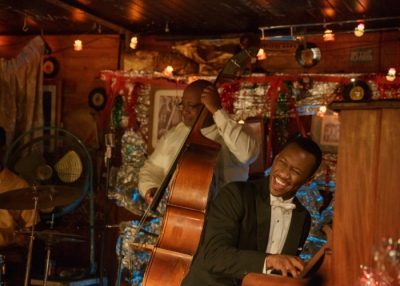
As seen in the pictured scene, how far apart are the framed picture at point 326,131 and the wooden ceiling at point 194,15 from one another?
0.80 metres

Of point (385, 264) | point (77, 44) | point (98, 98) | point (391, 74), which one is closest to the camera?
point (385, 264)

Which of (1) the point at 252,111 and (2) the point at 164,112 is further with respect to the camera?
(2) the point at 164,112

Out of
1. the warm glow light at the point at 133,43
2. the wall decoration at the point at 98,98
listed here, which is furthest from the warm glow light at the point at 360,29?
the wall decoration at the point at 98,98

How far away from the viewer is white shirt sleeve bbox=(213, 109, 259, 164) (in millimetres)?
3721

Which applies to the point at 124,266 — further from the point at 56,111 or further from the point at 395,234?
the point at 395,234

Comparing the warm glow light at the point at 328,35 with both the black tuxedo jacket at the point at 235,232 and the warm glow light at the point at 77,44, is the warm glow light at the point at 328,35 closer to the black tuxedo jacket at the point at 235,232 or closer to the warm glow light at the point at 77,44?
the warm glow light at the point at 77,44

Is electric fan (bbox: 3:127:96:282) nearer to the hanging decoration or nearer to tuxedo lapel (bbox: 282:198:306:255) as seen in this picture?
tuxedo lapel (bbox: 282:198:306:255)

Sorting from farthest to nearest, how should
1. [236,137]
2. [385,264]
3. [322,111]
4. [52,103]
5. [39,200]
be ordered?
1. [52,103]
2. [322,111]
3. [39,200]
4. [236,137]
5. [385,264]

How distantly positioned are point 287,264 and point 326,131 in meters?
3.76

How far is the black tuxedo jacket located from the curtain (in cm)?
431

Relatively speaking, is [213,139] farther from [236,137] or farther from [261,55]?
[261,55]

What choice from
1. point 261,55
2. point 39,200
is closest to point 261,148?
point 261,55

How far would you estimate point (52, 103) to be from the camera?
21.4 ft

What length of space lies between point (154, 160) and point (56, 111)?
7.96ft
